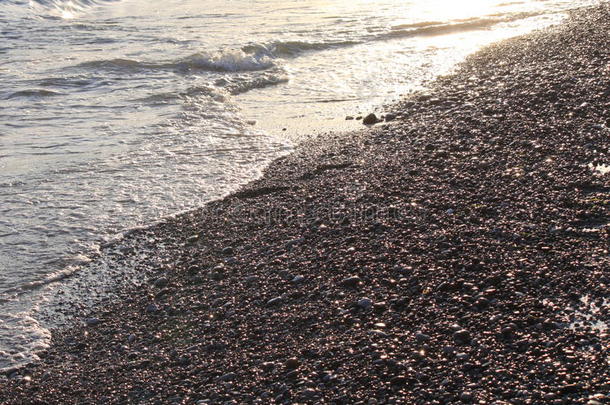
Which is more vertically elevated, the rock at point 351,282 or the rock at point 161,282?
the rock at point 351,282

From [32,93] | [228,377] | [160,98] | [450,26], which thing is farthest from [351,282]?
[450,26]

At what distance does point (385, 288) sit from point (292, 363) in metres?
1.05

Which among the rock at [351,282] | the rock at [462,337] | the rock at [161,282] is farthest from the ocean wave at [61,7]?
the rock at [462,337]

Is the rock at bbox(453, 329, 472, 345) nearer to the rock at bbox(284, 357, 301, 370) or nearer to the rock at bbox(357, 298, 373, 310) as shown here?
the rock at bbox(357, 298, 373, 310)

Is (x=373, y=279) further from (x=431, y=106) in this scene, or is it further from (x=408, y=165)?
(x=431, y=106)

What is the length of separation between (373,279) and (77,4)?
2327 cm

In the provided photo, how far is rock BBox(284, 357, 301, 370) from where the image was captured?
4523 millimetres

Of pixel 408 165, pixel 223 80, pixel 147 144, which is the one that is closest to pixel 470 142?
pixel 408 165

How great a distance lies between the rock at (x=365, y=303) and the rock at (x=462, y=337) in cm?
75

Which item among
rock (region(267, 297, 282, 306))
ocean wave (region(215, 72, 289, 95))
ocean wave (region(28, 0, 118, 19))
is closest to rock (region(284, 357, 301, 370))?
rock (region(267, 297, 282, 306))

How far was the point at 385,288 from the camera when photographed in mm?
5223

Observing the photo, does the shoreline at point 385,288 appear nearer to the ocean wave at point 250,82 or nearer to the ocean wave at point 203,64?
the ocean wave at point 250,82

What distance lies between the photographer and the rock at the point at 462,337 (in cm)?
438

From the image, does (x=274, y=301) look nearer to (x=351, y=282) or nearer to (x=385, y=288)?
(x=351, y=282)
